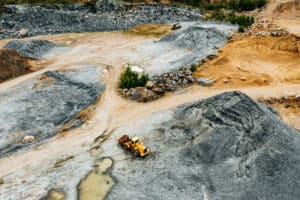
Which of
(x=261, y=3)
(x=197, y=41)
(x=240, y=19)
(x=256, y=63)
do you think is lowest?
(x=256, y=63)

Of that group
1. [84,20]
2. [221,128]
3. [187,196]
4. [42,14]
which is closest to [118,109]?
[221,128]

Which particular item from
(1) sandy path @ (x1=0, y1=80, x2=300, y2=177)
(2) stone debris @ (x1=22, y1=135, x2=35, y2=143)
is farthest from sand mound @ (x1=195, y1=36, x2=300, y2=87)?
(2) stone debris @ (x1=22, y1=135, x2=35, y2=143)

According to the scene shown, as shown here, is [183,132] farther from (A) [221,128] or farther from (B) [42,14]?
(B) [42,14]

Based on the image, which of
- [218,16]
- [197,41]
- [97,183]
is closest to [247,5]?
[218,16]

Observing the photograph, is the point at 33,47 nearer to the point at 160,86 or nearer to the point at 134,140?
the point at 160,86

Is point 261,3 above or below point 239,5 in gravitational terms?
above

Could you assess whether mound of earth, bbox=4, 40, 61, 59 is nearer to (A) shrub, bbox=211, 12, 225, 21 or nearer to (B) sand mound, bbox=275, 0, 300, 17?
(A) shrub, bbox=211, 12, 225, 21
